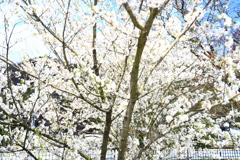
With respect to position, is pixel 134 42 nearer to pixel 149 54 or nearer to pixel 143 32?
pixel 149 54

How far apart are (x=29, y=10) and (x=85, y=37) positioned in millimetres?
1572

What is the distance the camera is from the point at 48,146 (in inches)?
166

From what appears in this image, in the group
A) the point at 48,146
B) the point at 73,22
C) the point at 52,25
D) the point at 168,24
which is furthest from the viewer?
the point at 48,146

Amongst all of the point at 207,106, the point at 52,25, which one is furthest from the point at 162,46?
the point at 52,25

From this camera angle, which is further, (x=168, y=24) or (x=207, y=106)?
A: (x=168, y=24)

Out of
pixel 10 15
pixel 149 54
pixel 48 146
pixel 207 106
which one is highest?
pixel 10 15

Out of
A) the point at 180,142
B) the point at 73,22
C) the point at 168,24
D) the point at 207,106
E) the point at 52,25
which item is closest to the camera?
the point at 207,106

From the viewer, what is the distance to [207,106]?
7.75 feet

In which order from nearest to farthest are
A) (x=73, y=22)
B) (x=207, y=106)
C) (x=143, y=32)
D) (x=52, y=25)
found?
1. (x=143, y=32)
2. (x=207, y=106)
3. (x=52, y=25)
4. (x=73, y=22)

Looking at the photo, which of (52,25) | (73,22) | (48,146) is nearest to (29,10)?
(52,25)

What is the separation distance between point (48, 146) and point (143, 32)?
3133 mm

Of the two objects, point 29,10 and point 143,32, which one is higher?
point 29,10

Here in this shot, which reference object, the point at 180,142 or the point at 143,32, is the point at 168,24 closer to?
the point at 143,32

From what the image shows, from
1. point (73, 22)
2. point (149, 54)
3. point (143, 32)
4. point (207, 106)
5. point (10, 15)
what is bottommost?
point (207, 106)
